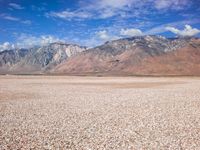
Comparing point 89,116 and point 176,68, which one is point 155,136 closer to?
point 89,116

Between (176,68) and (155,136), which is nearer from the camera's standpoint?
(155,136)

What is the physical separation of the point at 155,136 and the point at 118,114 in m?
A: 7.15

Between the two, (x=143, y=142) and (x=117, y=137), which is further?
(x=117, y=137)

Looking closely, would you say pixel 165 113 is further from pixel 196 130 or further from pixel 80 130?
pixel 80 130

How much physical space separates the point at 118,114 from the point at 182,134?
23.5 feet

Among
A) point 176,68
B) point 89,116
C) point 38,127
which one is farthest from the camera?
point 176,68

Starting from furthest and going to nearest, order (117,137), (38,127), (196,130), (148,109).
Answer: (148,109) < (38,127) < (196,130) < (117,137)

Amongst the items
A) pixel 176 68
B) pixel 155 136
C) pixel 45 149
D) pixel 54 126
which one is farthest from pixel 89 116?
pixel 176 68

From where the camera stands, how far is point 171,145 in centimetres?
1291

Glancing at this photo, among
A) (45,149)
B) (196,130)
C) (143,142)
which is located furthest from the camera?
(196,130)

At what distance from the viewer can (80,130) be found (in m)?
16.2

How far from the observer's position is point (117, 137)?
14.5 metres

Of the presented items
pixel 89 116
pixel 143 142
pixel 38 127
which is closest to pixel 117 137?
pixel 143 142

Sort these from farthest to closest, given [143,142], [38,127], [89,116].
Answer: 1. [89,116]
2. [38,127]
3. [143,142]
